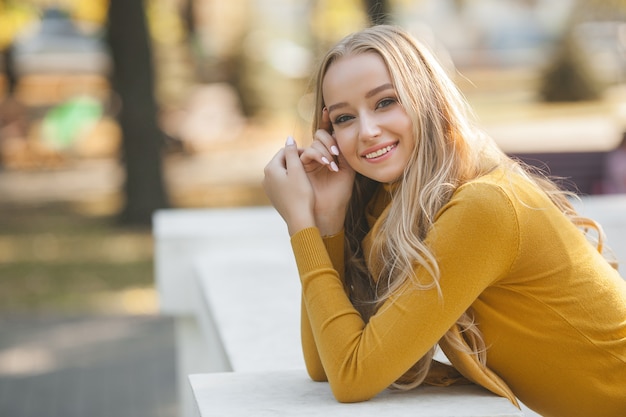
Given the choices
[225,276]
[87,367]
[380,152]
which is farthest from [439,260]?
[87,367]

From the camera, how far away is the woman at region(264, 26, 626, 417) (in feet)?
7.96

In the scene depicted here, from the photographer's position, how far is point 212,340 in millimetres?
4379

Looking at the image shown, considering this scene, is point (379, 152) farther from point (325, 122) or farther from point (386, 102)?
point (325, 122)

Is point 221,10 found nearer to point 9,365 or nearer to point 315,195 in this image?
point 9,365

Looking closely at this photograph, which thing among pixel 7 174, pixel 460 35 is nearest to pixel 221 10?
pixel 460 35

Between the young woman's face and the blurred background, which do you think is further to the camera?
the blurred background

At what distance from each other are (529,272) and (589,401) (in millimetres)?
353

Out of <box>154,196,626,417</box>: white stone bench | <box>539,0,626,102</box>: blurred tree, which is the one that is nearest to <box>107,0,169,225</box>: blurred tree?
<box>154,196,626,417</box>: white stone bench

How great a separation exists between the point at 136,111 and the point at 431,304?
1037 centimetres

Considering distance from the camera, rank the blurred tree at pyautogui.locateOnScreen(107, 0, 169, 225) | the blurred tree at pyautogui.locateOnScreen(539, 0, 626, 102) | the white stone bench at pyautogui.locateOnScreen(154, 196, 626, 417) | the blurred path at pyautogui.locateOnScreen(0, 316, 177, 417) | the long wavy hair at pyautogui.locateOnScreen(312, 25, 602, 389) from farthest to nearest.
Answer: the blurred tree at pyautogui.locateOnScreen(539, 0, 626, 102), the blurred tree at pyautogui.locateOnScreen(107, 0, 169, 225), the blurred path at pyautogui.locateOnScreen(0, 316, 177, 417), the white stone bench at pyautogui.locateOnScreen(154, 196, 626, 417), the long wavy hair at pyautogui.locateOnScreen(312, 25, 602, 389)

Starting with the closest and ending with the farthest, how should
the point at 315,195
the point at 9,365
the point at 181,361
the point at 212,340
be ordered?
the point at 315,195 → the point at 212,340 → the point at 181,361 → the point at 9,365

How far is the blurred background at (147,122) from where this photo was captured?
7.51 meters

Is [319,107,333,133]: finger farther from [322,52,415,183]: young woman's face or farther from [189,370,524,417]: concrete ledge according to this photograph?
[189,370,524,417]: concrete ledge

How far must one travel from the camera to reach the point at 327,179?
9.43 feet
